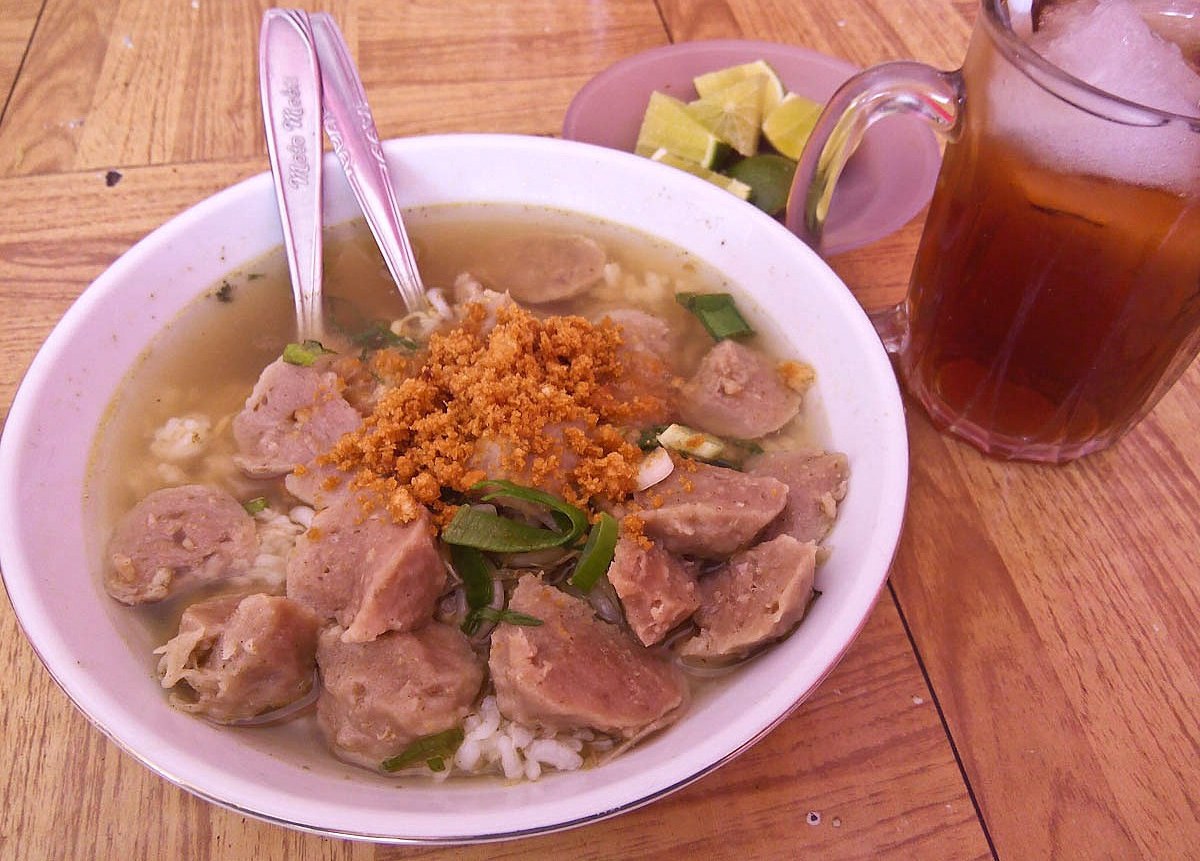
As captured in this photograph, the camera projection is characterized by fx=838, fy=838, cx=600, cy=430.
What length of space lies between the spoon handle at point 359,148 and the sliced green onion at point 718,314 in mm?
500

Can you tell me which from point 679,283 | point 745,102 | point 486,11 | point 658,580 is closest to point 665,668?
point 658,580

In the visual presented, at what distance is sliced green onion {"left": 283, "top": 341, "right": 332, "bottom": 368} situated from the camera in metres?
1.40

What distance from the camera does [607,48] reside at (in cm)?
214

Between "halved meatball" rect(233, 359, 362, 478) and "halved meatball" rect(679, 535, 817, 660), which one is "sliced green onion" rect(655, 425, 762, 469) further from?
"halved meatball" rect(233, 359, 362, 478)

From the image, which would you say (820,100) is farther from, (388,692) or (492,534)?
(388,692)

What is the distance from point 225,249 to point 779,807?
1253mm

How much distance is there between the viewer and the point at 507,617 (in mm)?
1089

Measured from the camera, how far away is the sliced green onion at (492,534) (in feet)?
3.65

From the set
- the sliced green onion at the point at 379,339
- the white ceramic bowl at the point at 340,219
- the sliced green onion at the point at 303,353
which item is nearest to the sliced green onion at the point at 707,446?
the white ceramic bowl at the point at 340,219

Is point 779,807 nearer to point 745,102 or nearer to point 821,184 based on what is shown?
point 821,184

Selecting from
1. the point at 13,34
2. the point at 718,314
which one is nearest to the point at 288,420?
the point at 718,314

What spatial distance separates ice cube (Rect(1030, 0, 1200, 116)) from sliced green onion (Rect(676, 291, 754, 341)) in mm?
577

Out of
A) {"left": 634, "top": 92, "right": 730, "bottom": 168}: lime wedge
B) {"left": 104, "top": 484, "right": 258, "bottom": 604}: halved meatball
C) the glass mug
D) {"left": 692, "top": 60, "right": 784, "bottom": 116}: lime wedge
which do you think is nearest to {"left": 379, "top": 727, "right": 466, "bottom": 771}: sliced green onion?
{"left": 104, "top": 484, "right": 258, "bottom": 604}: halved meatball

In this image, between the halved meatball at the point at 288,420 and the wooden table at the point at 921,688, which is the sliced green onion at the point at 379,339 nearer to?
the halved meatball at the point at 288,420
